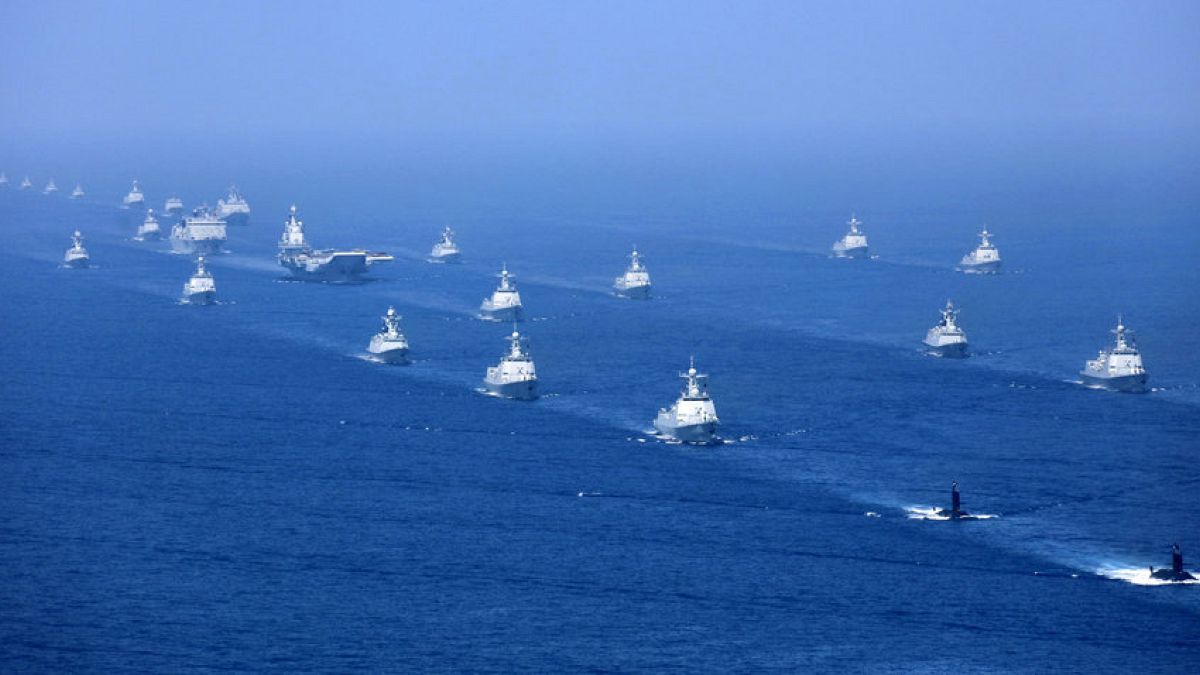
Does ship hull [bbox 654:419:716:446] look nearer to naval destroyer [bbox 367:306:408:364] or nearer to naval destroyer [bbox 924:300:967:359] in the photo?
naval destroyer [bbox 924:300:967:359]

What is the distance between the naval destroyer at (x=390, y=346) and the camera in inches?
7411

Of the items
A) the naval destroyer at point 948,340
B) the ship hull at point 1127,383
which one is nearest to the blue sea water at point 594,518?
the ship hull at point 1127,383

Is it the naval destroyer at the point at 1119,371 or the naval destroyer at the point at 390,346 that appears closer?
the naval destroyer at the point at 1119,371

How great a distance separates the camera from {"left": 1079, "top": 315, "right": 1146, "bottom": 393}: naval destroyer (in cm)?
17212

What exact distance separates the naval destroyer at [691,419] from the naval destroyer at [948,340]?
39.3m

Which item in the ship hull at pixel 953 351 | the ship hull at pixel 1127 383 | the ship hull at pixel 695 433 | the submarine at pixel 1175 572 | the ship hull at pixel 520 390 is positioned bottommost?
the submarine at pixel 1175 572

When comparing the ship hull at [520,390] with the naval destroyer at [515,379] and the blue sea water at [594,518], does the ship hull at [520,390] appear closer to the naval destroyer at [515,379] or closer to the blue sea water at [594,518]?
the naval destroyer at [515,379]

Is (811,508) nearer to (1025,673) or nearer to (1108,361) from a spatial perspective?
(1025,673)

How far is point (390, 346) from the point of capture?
7436 inches

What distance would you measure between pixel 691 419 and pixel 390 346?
43.7 m

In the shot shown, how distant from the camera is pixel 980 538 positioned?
4995 inches

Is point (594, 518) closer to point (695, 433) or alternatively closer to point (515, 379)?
point (695, 433)

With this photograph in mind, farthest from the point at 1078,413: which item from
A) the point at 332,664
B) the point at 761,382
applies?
the point at 332,664

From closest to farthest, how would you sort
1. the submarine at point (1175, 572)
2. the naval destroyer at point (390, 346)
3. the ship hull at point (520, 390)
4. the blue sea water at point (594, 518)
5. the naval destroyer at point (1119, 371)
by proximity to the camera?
1. the blue sea water at point (594, 518)
2. the submarine at point (1175, 572)
3. the ship hull at point (520, 390)
4. the naval destroyer at point (1119, 371)
5. the naval destroyer at point (390, 346)
